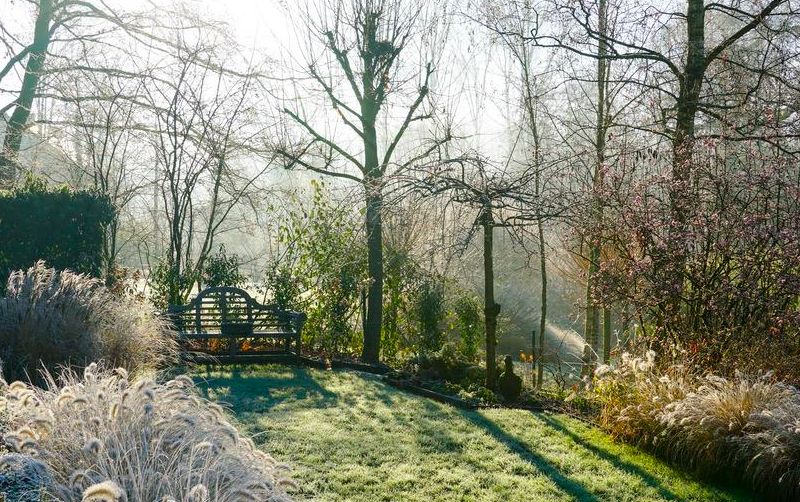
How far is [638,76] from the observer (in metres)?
12.0

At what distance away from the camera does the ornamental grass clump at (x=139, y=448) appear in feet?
8.70

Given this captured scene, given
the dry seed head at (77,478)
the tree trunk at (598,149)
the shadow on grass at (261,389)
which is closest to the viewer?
the dry seed head at (77,478)

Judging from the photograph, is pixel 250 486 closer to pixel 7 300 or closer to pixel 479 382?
pixel 7 300

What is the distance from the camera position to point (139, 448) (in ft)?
9.73

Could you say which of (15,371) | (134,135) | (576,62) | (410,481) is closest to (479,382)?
(410,481)

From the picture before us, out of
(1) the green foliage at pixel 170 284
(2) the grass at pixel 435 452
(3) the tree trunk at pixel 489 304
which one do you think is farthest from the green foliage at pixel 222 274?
(3) the tree trunk at pixel 489 304

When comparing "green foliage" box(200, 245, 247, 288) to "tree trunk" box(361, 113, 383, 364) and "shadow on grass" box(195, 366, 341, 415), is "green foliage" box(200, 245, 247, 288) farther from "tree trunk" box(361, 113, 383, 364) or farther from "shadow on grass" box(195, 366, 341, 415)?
"shadow on grass" box(195, 366, 341, 415)

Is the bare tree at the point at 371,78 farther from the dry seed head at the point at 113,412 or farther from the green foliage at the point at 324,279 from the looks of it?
the dry seed head at the point at 113,412

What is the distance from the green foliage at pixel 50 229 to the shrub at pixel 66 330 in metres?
2.34

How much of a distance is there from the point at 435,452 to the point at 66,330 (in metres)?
3.39

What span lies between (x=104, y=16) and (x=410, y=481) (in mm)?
16053

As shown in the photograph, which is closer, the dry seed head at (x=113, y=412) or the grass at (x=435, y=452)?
the dry seed head at (x=113, y=412)

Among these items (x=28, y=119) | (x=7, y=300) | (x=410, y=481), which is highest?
(x=28, y=119)

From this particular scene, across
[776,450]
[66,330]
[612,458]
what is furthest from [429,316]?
[776,450]
